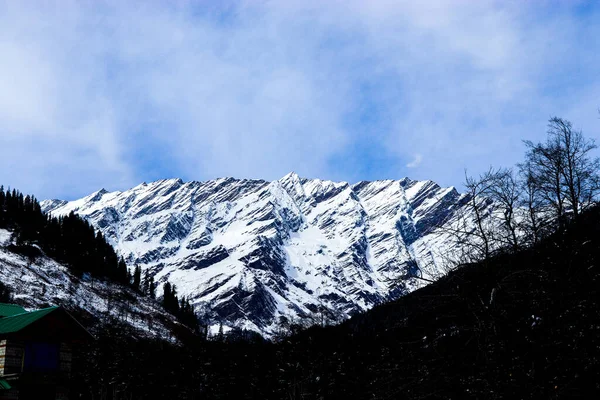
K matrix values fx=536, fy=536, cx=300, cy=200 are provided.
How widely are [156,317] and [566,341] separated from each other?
157 meters

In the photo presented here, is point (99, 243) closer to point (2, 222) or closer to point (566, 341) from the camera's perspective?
point (2, 222)

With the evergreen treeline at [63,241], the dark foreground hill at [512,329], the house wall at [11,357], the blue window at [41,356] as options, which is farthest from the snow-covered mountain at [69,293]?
the dark foreground hill at [512,329]

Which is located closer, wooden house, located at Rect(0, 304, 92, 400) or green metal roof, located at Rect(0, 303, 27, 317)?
wooden house, located at Rect(0, 304, 92, 400)

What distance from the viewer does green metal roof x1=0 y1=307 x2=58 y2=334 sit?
26.9 metres

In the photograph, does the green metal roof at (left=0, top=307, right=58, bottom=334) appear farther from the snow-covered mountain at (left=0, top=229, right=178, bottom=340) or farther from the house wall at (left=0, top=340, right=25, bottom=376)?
the snow-covered mountain at (left=0, top=229, right=178, bottom=340)

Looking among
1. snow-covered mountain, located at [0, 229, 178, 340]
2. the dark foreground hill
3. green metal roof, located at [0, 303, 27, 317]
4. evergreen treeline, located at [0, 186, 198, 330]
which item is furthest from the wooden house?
evergreen treeline, located at [0, 186, 198, 330]

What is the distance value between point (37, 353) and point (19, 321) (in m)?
1.96

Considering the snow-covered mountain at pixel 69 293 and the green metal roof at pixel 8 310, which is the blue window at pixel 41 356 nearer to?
the green metal roof at pixel 8 310

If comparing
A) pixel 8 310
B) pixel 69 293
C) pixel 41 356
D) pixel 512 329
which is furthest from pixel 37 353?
pixel 69 293

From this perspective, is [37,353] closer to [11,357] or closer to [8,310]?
[11,357]

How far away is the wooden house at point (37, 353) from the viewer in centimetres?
2673

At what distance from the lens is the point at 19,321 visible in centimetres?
2783

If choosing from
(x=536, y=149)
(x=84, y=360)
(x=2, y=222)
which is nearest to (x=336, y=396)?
(x=84, y=360)

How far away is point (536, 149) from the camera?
1565 centimetres
